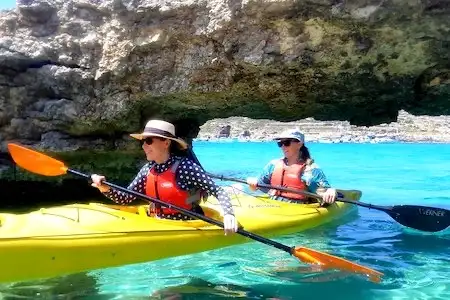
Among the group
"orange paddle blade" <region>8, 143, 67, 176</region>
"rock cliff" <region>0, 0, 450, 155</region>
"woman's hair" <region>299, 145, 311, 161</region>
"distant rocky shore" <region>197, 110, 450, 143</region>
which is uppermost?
"distant rocky shore" <region>197, 110, 450, 143</region>

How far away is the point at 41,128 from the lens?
389 inches

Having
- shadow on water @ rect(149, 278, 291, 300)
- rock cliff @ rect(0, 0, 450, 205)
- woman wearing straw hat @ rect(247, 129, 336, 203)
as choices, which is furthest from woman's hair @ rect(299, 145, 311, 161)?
shadow on water @ rect(149, 278, 291, 300)

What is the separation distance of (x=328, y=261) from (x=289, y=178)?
2858mm

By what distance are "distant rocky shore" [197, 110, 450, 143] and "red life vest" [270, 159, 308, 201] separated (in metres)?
61.8

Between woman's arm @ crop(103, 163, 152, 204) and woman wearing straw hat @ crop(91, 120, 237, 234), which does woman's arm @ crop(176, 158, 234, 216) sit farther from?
woman's arm @ crop(103, 163, 152, 204)

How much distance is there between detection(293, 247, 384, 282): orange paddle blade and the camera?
564 cm

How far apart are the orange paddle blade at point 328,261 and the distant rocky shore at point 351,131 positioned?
64.8 metres

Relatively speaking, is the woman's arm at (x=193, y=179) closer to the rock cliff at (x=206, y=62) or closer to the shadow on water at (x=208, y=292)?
the shadow on water at (x=208, y=292)

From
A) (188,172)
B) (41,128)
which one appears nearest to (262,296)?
(188,172)

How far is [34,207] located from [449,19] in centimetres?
821

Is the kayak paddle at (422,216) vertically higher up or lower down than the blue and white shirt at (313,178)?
lower down

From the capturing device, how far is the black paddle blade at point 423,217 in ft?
23.2

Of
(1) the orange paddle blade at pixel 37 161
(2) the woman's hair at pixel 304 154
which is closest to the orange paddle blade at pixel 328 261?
(1) the orange paddle blade at pixel 37 161

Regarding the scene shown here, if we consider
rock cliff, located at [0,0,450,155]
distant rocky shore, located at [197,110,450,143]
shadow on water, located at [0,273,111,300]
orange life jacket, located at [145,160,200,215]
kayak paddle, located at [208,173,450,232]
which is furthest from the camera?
distant rocky shore, located at [197,110,450,143]
